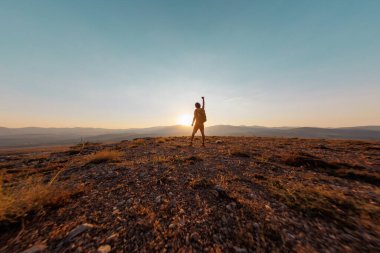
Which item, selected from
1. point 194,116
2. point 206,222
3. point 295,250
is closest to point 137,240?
point 206,222

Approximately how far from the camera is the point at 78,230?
280cm

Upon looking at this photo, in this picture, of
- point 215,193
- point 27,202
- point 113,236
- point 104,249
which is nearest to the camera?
point 104,249

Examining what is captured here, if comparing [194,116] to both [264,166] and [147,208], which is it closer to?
[264,166]

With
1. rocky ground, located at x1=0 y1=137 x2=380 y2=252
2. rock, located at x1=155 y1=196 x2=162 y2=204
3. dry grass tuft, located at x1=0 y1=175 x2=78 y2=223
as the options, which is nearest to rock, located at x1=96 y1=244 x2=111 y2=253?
rocky ground, located at x1=0 y1=137 x2=380 y2=252

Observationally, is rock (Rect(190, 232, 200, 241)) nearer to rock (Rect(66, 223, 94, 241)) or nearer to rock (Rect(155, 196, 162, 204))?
rock (Rect(155, 196, 162, 204))

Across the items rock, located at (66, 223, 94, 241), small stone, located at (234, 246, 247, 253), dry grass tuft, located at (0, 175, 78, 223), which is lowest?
small stone, located at (234, 246, 247, 253)

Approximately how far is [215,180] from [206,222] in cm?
223

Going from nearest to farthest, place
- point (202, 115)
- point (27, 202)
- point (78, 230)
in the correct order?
point (78, 230)
point (27, 202)
point (202, 115)

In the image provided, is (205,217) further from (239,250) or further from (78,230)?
(78,230)

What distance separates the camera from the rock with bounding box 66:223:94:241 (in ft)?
8.79

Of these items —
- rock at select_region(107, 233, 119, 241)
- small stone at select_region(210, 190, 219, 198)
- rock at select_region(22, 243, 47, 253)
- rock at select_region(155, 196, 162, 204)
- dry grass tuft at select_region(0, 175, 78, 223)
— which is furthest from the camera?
small stone at select_region(210, 190, 219, 198)

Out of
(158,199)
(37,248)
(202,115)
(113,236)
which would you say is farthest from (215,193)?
(202,115)

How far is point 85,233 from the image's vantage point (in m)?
2.78

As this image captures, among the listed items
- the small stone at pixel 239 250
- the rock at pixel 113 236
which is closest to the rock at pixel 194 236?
the small stone at pixel 239 250
